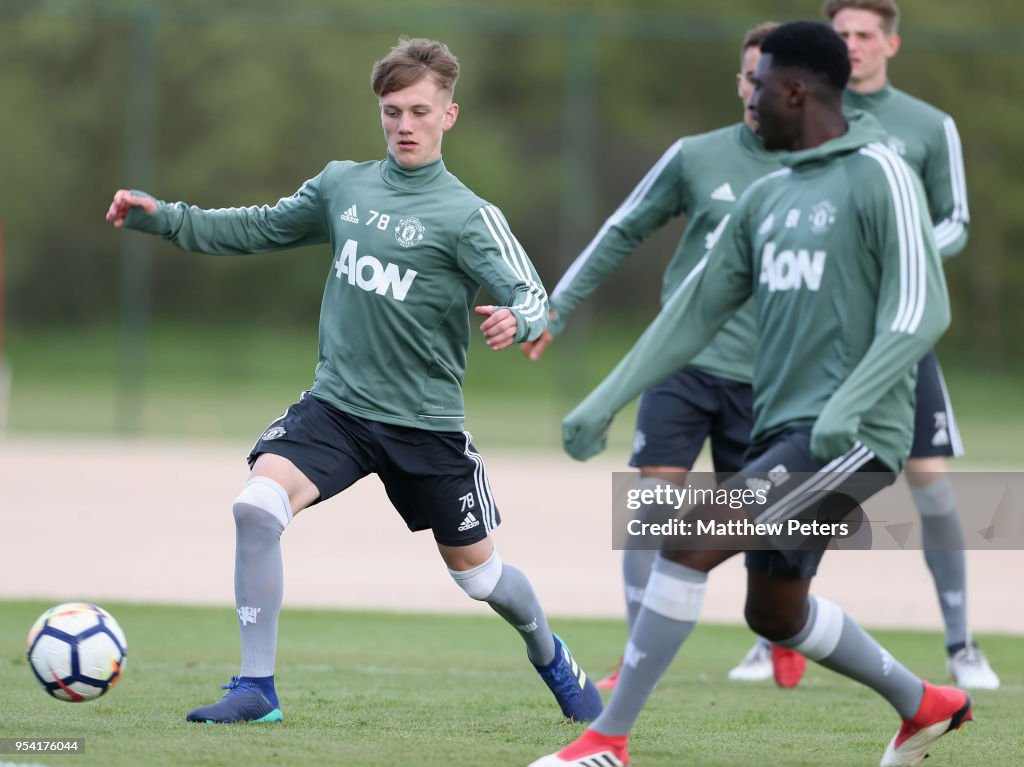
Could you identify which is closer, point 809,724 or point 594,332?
point 809,724

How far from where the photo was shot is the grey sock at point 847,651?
4.12m

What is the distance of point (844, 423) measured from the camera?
3.73 m

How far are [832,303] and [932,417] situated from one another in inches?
92.8

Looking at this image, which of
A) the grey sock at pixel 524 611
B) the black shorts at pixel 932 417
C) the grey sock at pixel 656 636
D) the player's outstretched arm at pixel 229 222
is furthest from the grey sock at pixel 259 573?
the black shorts at pixel 932 417

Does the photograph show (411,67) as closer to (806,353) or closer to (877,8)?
(806,353)

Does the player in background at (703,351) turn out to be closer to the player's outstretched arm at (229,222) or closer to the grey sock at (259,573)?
the player's outstretched arm at (229,222)

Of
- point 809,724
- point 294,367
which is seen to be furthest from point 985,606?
point 294,367

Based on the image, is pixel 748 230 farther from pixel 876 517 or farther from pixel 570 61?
pixel 570 61

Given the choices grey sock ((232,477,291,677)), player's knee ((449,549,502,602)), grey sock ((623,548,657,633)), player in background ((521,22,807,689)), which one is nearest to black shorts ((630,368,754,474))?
player in background ((521,22,807,689))

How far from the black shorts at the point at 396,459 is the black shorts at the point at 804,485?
3.71 ft

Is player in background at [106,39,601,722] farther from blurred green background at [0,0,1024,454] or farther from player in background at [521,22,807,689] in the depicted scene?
blurred green background at [0,0,1024,454]

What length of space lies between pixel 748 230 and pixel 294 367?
1638 cm

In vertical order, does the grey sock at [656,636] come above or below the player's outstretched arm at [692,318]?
below

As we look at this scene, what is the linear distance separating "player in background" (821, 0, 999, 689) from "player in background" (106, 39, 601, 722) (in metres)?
2.06
